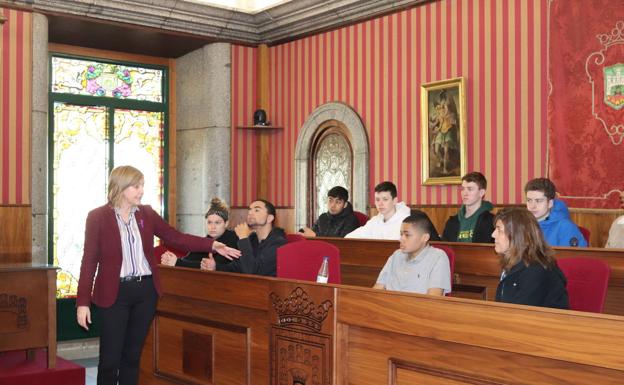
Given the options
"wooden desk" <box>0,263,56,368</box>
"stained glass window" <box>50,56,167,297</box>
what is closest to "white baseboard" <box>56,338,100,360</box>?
"stained glass window" <box>50,56,167,297</box>

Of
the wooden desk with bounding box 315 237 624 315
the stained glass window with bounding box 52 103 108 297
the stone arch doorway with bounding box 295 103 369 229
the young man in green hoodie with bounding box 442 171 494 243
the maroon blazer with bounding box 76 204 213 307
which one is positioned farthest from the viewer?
the stained glass window with bounding box 52 103 108 297

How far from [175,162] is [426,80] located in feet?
11.2

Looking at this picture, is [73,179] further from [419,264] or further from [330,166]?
[419,264]

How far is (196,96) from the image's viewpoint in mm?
9180

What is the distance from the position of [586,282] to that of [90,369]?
5.07 meters

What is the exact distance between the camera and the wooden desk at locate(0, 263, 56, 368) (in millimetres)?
5738

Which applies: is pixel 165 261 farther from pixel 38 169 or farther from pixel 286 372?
pixel 38 169

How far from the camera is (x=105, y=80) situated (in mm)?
8992

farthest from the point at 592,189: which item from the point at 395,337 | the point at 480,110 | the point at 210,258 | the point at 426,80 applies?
the point at 395,337

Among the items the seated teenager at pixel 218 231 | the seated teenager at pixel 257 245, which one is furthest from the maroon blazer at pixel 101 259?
the seated teenager at pixel 218 231

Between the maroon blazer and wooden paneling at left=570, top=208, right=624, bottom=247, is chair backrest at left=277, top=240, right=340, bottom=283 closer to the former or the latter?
the maroon blazer

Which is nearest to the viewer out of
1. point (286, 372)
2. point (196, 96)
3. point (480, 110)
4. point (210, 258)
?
point (286, 372)

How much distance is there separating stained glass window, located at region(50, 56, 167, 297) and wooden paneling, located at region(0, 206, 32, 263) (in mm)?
987

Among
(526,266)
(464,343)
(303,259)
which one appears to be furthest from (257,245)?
(464,343)
